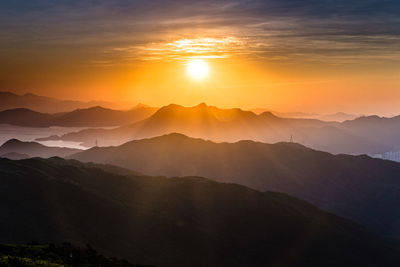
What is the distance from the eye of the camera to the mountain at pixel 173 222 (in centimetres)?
10050

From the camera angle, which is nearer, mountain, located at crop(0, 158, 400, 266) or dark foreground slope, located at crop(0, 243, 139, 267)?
dark foreground slope, located at crop(0, 243, 139, 267)

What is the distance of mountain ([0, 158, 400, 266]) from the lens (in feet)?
330

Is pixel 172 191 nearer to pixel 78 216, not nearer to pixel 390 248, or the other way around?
pixel 78 216

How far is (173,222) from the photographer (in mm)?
123812

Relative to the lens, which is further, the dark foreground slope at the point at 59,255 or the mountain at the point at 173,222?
the mountain at the point at 173,222

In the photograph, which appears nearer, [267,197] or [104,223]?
[104,223]

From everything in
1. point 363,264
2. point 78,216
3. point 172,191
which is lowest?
point 363,264

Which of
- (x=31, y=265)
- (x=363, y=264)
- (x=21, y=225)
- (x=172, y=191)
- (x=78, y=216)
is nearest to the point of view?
(x=31, y=265)

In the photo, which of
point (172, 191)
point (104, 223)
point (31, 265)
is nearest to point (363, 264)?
point (172, 191)

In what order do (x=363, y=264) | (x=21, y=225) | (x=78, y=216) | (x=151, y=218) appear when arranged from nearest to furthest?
1. (x=21, y=225)
2. (x=78, y=216)
3. (x=151, y=218)
4. (x=363, y=264)

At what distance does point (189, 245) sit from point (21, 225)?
49.4 metres

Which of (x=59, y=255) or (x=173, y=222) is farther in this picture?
(x=173, y=222)

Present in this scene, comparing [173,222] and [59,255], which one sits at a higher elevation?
[173,222]

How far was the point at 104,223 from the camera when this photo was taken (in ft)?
362
